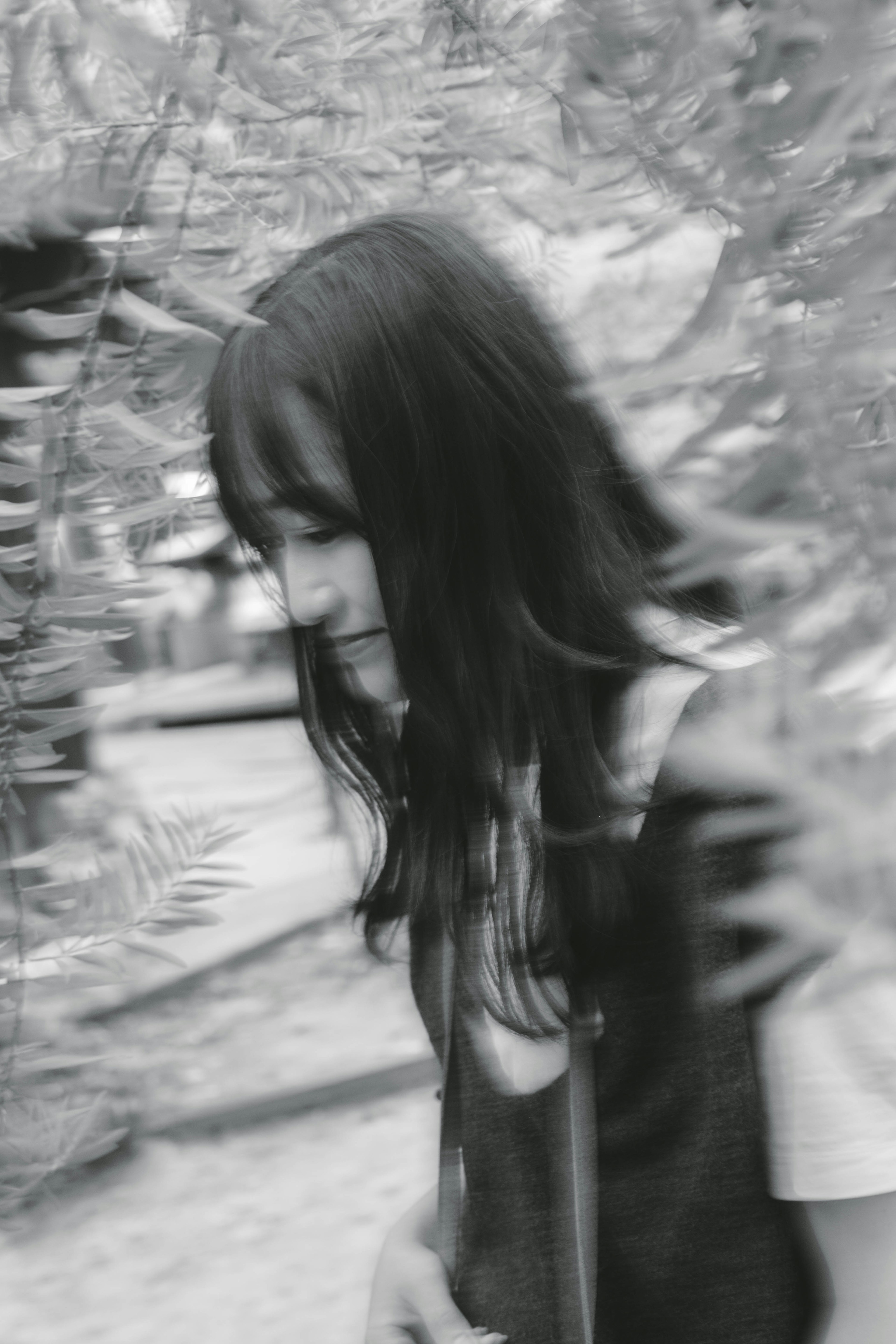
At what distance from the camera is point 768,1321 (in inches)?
28.5

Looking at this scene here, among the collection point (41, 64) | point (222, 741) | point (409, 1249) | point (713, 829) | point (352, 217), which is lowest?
point (222, 741)

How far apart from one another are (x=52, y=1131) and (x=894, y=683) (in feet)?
2.70

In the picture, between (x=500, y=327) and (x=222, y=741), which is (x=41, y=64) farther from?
(x=222, y=741)

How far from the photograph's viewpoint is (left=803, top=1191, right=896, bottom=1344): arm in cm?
66

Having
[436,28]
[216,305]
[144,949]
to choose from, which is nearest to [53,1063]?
[144,949]

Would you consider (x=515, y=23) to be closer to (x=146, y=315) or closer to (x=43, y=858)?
(x=146, y=315)

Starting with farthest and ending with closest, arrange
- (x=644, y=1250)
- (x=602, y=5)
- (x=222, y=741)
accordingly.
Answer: (x=222, y=741)
(x=644, y=1250)
(x=602, y=5)

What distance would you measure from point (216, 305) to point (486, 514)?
0.68ft

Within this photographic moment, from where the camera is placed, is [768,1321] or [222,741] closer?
[768,1321]

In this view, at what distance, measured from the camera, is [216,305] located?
2.26 ft

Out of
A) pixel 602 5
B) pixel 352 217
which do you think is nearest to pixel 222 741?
pixel 352 217

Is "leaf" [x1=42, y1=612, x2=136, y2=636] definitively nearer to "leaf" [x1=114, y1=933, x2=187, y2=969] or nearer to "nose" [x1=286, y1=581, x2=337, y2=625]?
"nose" [x1=286, y1=581, x2=337, y2=625]

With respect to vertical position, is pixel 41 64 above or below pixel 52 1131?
above

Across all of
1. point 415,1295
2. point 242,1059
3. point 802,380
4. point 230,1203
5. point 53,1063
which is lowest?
point 242,1059
